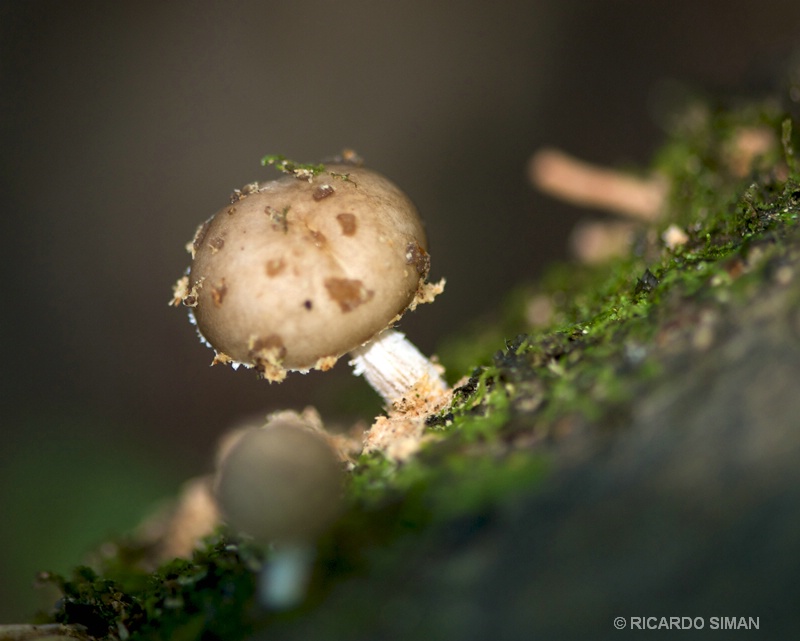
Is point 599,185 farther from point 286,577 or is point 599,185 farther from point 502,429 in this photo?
point 286,577

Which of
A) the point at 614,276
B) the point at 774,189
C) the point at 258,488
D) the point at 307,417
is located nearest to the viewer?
the point at 258,488

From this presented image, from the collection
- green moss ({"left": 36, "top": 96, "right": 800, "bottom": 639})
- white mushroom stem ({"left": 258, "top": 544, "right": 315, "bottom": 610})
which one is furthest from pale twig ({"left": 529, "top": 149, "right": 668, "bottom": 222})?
white mushroom stem ({"left": 258, "top": 544, "right": 315, "bottom": 610})

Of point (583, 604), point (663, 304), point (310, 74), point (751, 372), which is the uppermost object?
point (310, 74)

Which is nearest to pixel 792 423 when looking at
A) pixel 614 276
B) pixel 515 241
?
pixel 614 276

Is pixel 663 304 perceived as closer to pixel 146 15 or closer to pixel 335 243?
pixel 335 243

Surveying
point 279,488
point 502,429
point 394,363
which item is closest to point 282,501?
point 279,488

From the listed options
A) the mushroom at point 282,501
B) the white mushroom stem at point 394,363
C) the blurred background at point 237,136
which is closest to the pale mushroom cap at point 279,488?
the mushroom at point 282,501
